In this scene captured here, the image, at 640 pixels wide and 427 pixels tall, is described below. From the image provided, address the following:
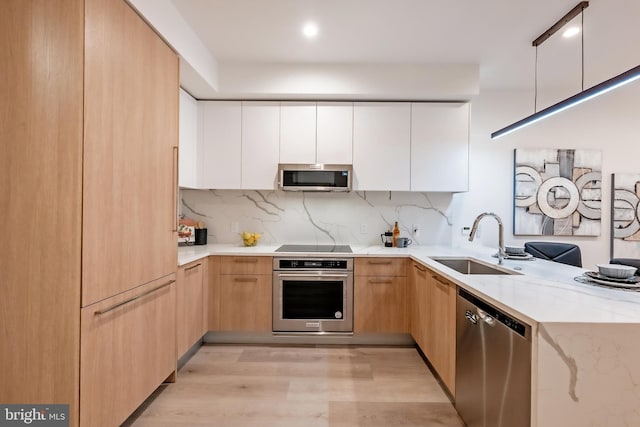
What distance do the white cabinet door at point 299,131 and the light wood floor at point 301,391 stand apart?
71.9 inches

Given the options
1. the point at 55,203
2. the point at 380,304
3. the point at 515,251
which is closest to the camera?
the point at 55,203

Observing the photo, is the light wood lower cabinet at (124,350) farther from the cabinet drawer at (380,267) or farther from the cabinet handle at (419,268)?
the cabinet handle at (419,268)

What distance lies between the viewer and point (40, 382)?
4.72ft

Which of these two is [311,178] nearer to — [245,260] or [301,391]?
[245,260]

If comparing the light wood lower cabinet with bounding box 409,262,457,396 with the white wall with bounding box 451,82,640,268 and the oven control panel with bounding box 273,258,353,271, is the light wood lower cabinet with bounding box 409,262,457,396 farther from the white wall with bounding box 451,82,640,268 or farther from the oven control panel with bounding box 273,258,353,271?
the white wall with bounding box 451,82,640,268

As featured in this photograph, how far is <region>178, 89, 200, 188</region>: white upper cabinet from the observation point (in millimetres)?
2955

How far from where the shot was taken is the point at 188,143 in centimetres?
311

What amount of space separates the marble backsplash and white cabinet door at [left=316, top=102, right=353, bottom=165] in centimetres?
49

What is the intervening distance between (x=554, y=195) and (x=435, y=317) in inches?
94.5

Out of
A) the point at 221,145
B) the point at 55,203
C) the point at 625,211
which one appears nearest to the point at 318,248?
the point at 221,145

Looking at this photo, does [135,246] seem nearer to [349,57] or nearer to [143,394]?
[143,394]

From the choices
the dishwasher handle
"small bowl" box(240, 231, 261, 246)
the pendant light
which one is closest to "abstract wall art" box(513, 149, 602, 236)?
the pendant light

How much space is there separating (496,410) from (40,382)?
2.00 meters

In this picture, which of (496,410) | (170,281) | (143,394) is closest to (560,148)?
(496,410)
